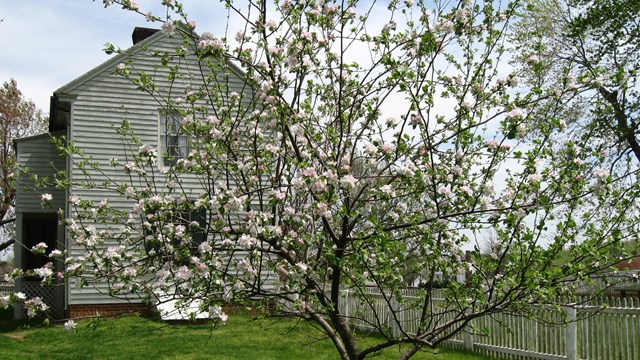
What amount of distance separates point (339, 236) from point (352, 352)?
0.94m

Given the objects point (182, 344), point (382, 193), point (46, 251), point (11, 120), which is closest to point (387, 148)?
point (382, 193)

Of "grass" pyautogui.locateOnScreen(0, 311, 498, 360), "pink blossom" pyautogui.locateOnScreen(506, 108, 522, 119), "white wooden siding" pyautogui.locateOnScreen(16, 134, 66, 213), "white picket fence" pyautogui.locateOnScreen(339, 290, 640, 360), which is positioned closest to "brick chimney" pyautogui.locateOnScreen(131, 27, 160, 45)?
"white wooden siding" pyautogui.locateOnScreen(16, 134, 66, 213)

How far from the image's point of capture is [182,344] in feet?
35.8

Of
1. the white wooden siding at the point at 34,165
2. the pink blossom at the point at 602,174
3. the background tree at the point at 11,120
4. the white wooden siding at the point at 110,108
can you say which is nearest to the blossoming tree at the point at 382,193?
the pink blossom at the point at 602,174

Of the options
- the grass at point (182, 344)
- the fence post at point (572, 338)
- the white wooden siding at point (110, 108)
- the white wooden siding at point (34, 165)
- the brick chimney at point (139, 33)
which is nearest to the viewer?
the fence post at point (572, 338)

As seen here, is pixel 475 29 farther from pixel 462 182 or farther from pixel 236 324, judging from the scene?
pixel 236 324

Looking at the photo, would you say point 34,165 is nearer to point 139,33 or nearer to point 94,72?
point 94,72

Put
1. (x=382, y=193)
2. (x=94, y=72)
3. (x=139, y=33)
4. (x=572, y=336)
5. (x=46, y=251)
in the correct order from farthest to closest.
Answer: (x=46, y=251) < (x=139, y=33) < (x=94, y=72) < (x=572, y=336) < (x=382, y=193)

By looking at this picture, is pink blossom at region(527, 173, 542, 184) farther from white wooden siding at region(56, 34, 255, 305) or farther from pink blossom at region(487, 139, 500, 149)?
white wooden siding at region(56, 34, 255, 305)

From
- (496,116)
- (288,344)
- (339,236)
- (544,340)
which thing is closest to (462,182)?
(496,116)

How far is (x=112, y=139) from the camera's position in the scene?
1534 centimetres

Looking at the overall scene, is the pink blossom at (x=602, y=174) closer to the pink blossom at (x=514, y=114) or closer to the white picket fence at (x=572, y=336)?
the pink blossom at (x=514, y=114)

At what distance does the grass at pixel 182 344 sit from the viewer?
33.0 ft

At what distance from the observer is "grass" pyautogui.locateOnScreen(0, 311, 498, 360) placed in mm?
10070
